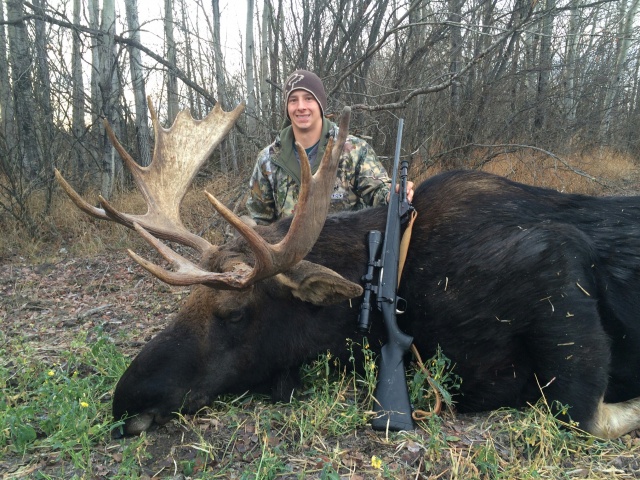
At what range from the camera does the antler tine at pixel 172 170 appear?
367cm

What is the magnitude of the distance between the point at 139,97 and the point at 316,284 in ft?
30.3

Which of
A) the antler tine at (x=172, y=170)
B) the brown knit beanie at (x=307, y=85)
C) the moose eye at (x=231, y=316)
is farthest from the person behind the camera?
the brown knit beanie at (x=307, y=85)

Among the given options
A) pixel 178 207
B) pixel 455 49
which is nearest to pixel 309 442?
pixel 178 207

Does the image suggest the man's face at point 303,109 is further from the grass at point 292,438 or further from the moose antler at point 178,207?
the grass at point 292,438

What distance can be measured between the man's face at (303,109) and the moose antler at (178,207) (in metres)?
0.66

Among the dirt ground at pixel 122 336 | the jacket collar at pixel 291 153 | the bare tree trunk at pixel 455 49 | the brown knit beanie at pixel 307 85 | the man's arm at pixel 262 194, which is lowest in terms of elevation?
the dirt ground at pixel 122 336

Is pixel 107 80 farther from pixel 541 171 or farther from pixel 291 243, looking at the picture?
pixel 541 171

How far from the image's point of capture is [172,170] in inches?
162

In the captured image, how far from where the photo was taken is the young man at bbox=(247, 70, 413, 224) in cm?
474

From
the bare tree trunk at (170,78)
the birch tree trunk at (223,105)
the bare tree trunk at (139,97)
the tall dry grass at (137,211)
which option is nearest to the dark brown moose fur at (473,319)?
the tall dry grass at (137,211)

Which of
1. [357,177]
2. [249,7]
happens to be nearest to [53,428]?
[357,177]

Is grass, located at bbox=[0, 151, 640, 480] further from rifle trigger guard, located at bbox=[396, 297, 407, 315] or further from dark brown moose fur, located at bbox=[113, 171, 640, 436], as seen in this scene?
rifle trigger guard, located at bbox=[396, 297, 407, 315]

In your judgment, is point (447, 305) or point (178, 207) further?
point (178, 207)

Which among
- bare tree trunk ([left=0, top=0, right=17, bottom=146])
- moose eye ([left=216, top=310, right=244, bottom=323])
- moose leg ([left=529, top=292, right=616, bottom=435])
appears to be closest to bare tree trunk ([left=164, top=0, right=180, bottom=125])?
bare tree trunk ([left=0, top=0, right=17, bottom=146])
